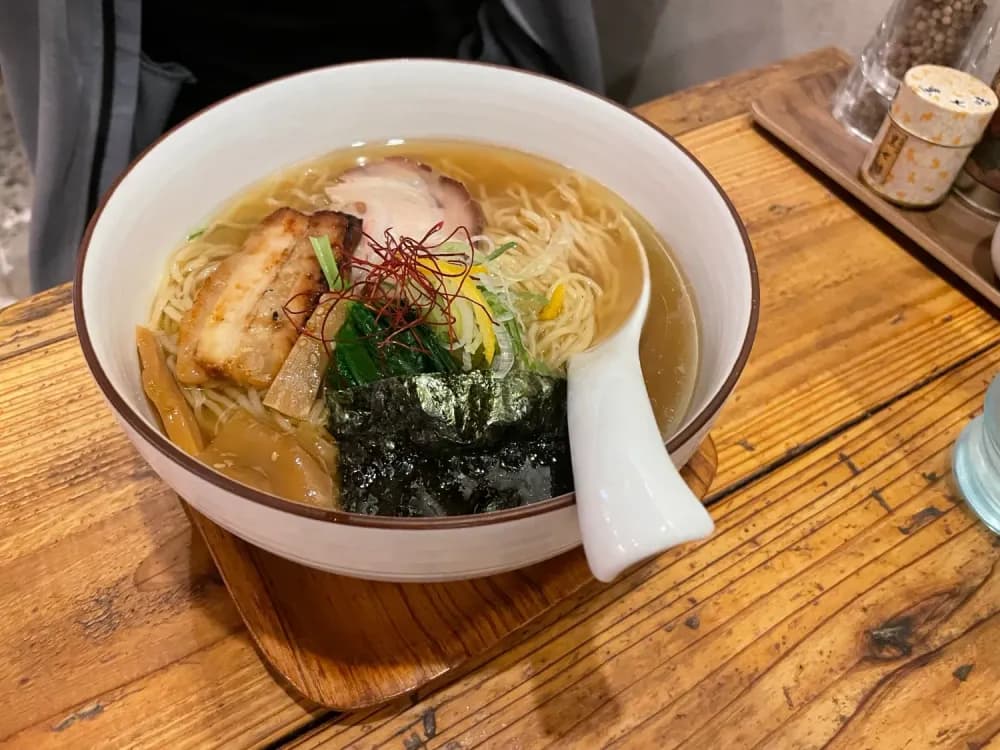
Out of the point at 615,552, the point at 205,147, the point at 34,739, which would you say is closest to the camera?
the point at 615,552

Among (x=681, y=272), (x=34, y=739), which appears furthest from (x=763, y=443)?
(x=34, y=739)

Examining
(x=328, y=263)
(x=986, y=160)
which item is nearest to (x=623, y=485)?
(x=328, y=263)

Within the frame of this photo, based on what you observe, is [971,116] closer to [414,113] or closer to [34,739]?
[414,113]

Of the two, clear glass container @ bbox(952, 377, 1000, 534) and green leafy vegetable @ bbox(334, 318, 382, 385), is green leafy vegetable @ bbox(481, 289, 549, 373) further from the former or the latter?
clear glass container @ bbox(952, 377, 1000, 534)

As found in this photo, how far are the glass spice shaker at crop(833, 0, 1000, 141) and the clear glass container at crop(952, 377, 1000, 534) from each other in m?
0.78

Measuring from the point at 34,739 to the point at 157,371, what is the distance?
0.40m

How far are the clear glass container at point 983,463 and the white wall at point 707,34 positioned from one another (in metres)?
1.25

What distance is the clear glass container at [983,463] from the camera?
103cm

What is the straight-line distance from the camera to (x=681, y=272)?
110 cm

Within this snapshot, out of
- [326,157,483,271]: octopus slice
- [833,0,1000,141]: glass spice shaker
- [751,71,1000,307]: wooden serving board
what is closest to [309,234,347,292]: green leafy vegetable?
[326,157,483,271]: octopus slice

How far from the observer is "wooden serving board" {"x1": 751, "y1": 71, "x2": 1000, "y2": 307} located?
1.41 meters

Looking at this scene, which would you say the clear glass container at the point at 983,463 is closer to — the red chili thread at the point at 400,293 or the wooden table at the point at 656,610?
the wooden table at the point at 656,610

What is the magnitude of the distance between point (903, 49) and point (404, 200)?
112 cm

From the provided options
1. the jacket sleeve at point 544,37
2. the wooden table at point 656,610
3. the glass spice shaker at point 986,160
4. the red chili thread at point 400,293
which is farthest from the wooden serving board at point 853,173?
the red chili thread at point 400,293
